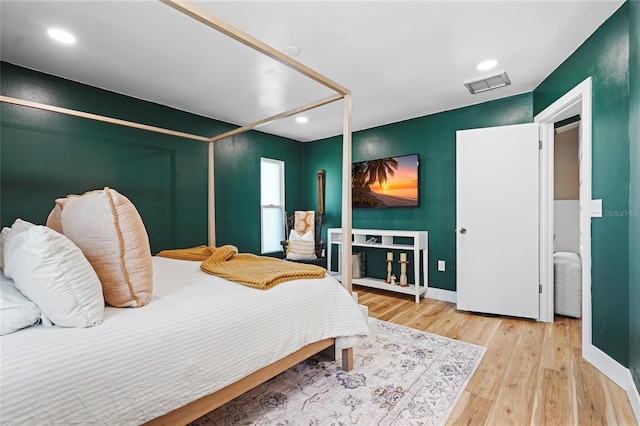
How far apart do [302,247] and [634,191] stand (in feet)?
10.5

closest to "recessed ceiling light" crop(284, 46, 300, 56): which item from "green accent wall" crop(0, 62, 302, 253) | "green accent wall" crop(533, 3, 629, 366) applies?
"green accent wall" crop(0, 62, 302, 253)

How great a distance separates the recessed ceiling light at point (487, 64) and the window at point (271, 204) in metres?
3.00

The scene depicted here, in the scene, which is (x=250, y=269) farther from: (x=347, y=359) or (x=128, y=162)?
(x=128, y=162)

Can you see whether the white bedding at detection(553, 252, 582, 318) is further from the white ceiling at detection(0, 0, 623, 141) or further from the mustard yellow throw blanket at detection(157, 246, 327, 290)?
the mustard yellow throw blanket at detection(157, 246, 327, 290)

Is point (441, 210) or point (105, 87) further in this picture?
point (441, 210)

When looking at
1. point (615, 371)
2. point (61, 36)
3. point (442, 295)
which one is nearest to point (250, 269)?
point (61, 36)

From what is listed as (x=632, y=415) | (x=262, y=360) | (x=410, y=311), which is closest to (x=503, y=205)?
(x=410, y=311)

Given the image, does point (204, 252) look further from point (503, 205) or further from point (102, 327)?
point (503, 205)

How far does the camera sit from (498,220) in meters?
3.11

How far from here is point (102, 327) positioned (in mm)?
1076

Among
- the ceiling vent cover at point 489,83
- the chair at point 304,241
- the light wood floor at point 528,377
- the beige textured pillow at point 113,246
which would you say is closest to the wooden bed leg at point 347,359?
the light wood floor at point 528,377

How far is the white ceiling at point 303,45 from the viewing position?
6.20ft

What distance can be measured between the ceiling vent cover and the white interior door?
1.34 feet

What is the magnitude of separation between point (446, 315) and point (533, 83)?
247 cm
